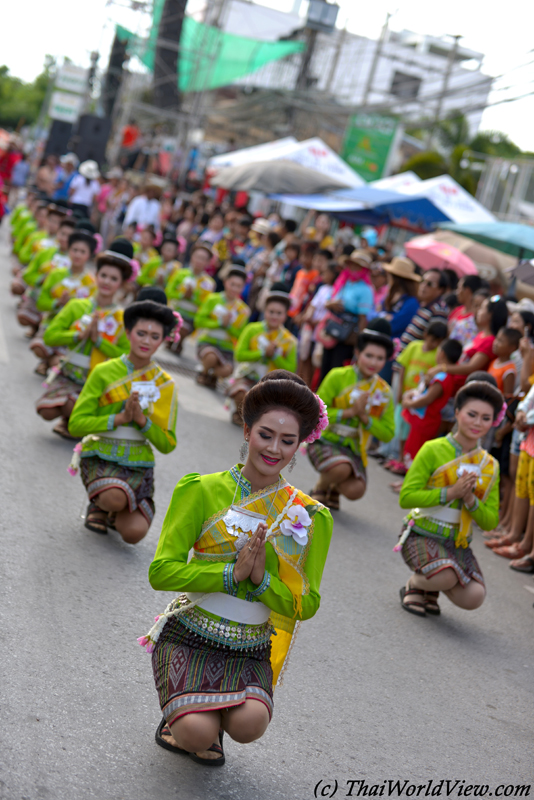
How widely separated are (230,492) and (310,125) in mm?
34000

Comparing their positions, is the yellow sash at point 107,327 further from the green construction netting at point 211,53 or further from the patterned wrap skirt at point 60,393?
the green construction netting at point 211,53

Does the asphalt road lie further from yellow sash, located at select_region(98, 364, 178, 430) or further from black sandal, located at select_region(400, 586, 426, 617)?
yellow sash, located at select_region(98, 364, 178, 430)

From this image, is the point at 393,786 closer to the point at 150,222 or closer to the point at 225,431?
the point at 225,431

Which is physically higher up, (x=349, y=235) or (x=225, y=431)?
(x=349, y=235)

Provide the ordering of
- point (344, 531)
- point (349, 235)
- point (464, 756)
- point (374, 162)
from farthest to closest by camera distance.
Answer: point (374, 162) → point (349, 235) → point (344, 531) → point (464, 756)

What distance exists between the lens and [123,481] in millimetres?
5742

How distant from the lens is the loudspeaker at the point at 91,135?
27406 millimetres

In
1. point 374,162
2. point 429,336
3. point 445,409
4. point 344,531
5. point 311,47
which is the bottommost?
point 344,531

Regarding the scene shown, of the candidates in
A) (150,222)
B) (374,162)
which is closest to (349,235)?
(150,222)

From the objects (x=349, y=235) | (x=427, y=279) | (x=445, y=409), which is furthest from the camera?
(x=349, y=235)

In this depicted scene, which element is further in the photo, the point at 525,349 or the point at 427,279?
the point at 427,279

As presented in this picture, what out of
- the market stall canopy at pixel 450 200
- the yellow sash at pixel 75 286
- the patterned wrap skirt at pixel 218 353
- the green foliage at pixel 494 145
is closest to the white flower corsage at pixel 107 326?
the yellow sash at pixel 75 286

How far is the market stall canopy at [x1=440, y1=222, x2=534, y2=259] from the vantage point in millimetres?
11414

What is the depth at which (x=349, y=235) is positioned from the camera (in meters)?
19.3
